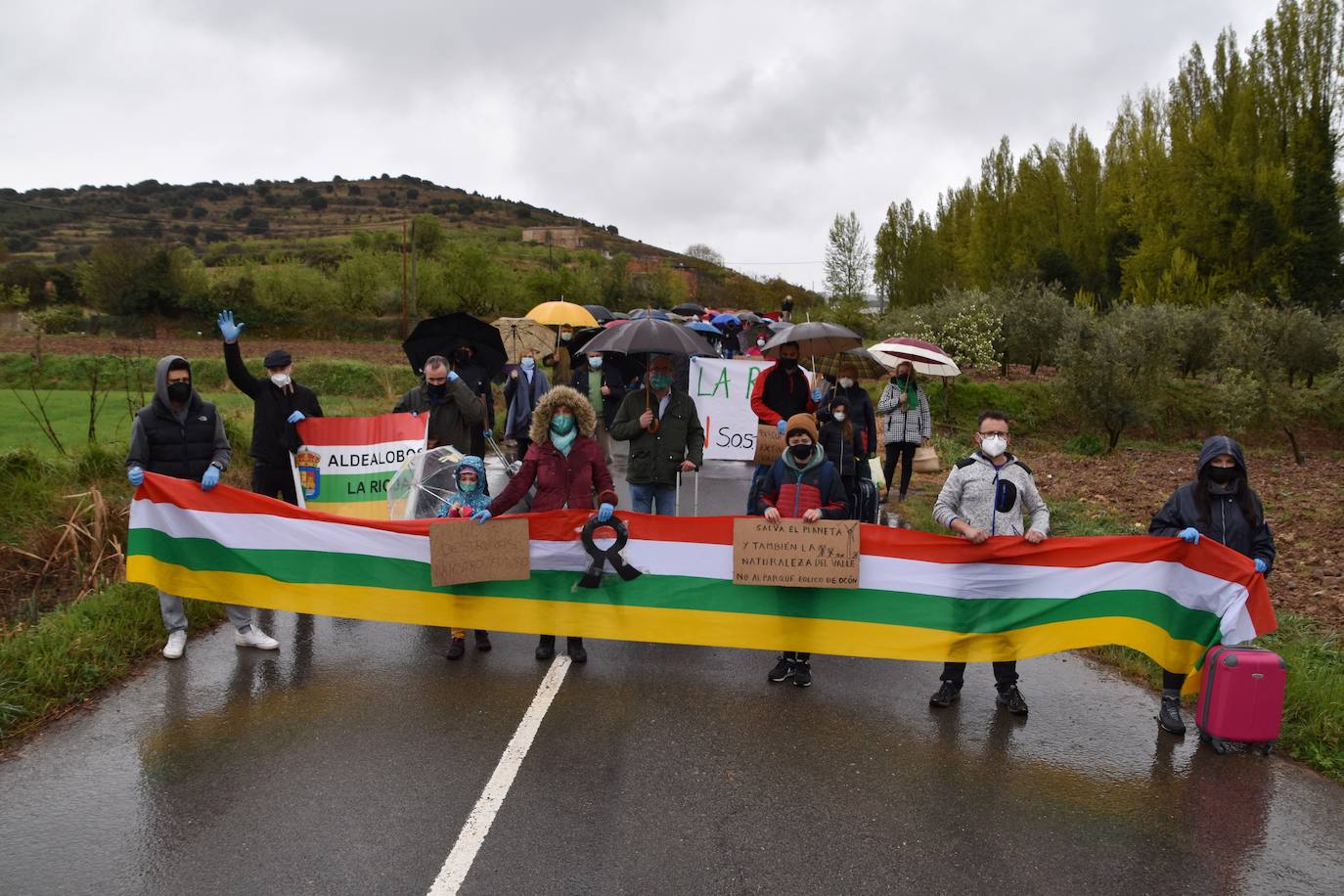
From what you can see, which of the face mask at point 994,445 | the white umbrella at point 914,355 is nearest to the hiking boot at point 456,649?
the face mask at point 994,445

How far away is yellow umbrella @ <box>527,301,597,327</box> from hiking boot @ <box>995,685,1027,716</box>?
8.91 m

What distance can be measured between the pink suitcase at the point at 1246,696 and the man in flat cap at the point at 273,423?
7207mm

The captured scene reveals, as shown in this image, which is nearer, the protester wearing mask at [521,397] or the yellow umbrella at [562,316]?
the protester wearing mask at [521,397]

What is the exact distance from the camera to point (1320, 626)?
769cm

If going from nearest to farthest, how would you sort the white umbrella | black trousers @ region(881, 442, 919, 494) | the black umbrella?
the black umbrella → the white umbrella → black trousers @ region(881, 442, 919, 494)

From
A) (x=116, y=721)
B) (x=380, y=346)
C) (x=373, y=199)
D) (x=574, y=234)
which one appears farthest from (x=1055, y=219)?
(x=373, y=199)

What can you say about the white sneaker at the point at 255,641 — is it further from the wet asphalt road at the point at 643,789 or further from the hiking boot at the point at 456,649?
the hiking boot at the point at 456,649

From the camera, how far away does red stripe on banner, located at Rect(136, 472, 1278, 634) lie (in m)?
5.64

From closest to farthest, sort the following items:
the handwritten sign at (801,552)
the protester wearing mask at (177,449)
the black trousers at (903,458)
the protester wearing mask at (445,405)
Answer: the handwritten sign at (801,552), the protester wearing mask at (177,449), the protester wearing mask at (445,405), the black trousers at (903,458)

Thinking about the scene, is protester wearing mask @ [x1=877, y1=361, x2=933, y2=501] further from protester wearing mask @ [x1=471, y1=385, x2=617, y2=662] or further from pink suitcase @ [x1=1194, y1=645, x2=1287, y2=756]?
pink suitcase @ [x1=1194, y1=645, x2=1287, y2=756]

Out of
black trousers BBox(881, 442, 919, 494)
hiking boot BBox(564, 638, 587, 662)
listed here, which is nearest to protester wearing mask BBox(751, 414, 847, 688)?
hiking boot BBox(564, 638, 587, 662)

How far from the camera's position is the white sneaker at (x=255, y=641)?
22.1 ft

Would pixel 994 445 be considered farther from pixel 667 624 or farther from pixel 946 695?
pixel 667 624

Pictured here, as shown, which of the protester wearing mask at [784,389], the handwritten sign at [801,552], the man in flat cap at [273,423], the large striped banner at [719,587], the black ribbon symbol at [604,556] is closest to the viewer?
the large striped banner at [719,587]
